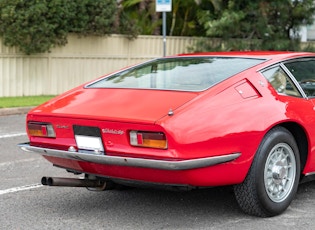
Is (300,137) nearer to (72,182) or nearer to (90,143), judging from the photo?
(90,143)

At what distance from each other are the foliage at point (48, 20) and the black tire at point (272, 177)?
32.6 feet

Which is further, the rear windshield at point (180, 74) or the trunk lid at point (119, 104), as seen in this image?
the rear windshield at point (180, 74)

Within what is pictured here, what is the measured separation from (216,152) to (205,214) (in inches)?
32.0

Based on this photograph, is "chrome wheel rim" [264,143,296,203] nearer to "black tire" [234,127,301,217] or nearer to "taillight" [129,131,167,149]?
"black tire" [234,127,301,217]

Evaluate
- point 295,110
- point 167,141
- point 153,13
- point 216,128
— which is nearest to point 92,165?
point 167,141

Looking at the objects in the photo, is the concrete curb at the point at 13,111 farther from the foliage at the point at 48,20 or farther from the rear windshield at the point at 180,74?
the rear windshield at the point at 180,74

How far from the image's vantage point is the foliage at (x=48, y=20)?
13.3 meters

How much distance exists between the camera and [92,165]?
4379 millimetres

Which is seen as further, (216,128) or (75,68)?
(75,68)

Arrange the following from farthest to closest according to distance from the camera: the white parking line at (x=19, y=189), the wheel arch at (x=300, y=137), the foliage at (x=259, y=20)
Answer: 1. the foliage at (x=259, y=20)
2. the white parking line at (x=19, y=189)
3. the wheel arch at (x=300, y=137)

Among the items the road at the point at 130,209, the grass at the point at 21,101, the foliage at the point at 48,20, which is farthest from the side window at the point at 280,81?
the foliage at the point at 48,20

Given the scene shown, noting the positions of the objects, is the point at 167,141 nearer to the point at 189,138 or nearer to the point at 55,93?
the point at 189,138

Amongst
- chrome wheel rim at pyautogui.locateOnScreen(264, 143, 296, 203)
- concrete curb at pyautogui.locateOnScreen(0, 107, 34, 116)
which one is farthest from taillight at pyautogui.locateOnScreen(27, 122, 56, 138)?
concrete curb at pyautogui.locateOnScreen(0, 107, 34, 116)

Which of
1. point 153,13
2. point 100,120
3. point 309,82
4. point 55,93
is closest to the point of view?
point 100,120
